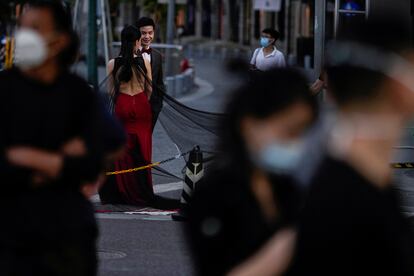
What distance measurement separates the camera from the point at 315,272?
9.89 feet

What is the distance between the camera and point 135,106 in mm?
11297

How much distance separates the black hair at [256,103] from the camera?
3387 mm

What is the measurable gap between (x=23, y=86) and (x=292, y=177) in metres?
1.24

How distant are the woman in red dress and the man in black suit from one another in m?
0.11

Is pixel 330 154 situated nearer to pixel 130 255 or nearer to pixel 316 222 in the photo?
pixel 316 222

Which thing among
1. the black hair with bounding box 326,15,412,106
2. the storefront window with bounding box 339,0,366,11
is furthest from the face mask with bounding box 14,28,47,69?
the storefront window with bounding box 339,0,366,11

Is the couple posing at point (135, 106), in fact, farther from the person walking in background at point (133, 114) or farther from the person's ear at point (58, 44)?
the person's ear at point (58, 44)

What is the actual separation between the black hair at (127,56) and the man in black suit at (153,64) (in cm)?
30

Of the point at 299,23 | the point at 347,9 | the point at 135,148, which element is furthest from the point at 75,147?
the point at 299,23

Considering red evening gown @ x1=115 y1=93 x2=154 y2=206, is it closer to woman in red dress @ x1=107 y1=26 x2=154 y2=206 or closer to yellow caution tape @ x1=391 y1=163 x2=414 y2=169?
woman in red dress @ x1=107 y1=26 x2=154 y2=206

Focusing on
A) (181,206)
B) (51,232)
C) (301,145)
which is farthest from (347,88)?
(181,206)

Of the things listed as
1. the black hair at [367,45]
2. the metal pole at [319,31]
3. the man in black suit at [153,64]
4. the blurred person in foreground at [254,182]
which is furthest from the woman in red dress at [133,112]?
the black hair at [367,45]

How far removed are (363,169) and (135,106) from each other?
328 inches

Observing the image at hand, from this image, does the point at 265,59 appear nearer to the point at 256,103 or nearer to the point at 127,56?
the point at 127,56
